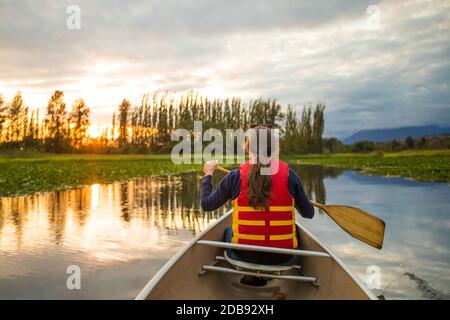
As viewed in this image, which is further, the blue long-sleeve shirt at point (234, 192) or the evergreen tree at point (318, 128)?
the evergreen tree at point (318, 128)

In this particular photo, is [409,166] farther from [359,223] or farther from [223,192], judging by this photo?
[223,192]

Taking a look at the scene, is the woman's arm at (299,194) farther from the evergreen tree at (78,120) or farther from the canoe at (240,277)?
the evergreen tree at (78,120)

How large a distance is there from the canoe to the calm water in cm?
Answer: 76

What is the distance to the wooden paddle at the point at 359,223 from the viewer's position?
151 inches

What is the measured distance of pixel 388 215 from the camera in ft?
24.1

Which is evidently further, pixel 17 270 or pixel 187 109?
pixel 187 109

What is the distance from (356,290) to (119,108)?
55.6 m

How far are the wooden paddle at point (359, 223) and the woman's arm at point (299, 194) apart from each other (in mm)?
801

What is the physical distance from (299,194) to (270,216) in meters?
0.30

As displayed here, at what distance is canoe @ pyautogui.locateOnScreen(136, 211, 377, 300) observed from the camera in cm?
267

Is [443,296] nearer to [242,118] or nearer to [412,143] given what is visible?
[412,143]

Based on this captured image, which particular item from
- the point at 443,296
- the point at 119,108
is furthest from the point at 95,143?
the point at 443,296

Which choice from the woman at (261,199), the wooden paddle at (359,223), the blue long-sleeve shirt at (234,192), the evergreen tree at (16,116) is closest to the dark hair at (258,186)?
the woman at (261,199)
